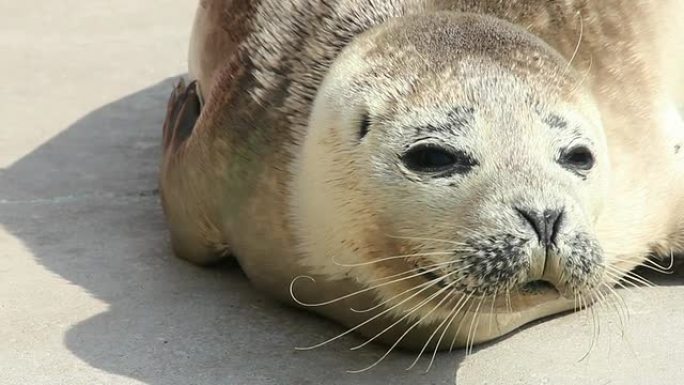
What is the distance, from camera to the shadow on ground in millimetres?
3818

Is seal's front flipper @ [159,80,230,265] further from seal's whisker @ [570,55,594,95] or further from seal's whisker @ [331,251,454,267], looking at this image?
seal's whisker @ [570,55,594,95]

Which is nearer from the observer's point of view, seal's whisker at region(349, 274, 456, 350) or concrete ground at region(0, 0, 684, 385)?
seal's whisker at region(349, 274, 456, 350)

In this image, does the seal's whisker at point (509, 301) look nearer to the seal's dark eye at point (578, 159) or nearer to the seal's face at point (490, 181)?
the seal's face at point (490, 181)

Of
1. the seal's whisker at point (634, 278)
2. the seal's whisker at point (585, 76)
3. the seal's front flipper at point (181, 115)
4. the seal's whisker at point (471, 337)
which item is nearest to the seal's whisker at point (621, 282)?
the seal's whisker at point (634, 278)

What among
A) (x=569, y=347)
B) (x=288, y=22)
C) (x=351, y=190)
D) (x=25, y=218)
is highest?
(x=288, y=22)

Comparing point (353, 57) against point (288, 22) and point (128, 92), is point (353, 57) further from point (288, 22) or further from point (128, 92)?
point (128, 92)

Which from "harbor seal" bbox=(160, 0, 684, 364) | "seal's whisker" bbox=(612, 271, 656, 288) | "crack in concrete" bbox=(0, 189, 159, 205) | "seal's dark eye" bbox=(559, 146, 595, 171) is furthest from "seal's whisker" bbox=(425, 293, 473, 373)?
"crack in concrete" bbox=(0, 189, 159, 205)

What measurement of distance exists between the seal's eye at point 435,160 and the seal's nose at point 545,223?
0.83 ft

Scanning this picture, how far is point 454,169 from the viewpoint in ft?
11.4

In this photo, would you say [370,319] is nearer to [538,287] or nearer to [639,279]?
[538,287]

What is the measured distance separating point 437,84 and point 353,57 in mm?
378

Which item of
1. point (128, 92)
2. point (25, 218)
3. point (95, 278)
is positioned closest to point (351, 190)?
point (95, 278)

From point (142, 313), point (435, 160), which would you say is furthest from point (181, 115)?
point (435, 160)

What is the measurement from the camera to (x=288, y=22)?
14.2 ft
